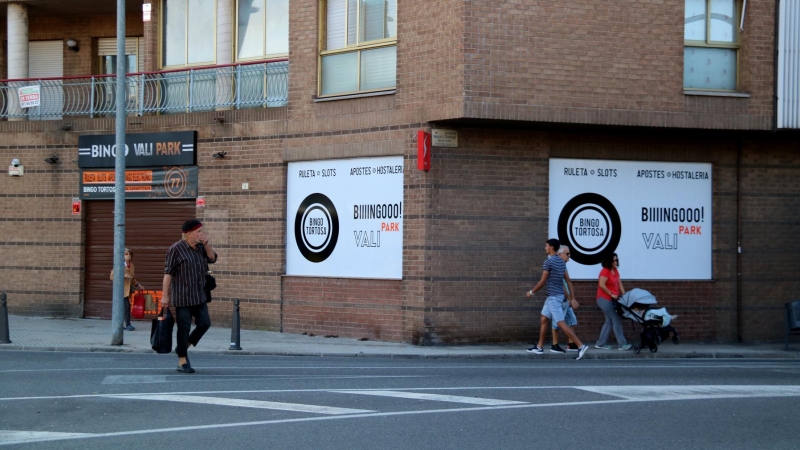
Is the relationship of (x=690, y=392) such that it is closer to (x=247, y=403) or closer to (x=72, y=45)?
(x=247, y=403)

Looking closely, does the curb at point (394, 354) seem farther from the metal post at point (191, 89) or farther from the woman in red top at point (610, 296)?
the metal post at point (191, 89)

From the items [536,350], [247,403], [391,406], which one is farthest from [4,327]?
[391,406]

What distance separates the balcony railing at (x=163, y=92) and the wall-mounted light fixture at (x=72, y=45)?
1.53 m

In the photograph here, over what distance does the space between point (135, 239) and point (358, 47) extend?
23.5 feet

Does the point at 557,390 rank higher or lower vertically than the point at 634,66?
lower

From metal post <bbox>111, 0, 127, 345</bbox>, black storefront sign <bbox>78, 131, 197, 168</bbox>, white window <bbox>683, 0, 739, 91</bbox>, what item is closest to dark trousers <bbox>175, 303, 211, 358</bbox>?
metal post <bbox>111, 0, 127, 345</bbox>

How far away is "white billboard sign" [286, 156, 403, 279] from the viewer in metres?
18.8

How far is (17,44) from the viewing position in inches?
945

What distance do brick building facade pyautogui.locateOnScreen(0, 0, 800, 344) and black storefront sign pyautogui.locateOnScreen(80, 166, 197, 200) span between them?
52 cm

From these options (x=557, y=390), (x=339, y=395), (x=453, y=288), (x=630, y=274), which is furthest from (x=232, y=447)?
(x=630, y=274)

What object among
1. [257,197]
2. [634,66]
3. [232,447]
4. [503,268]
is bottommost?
[232,447]

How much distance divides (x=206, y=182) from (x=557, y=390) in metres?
12.2

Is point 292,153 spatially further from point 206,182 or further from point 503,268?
point 503,268

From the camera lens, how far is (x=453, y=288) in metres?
18.0
